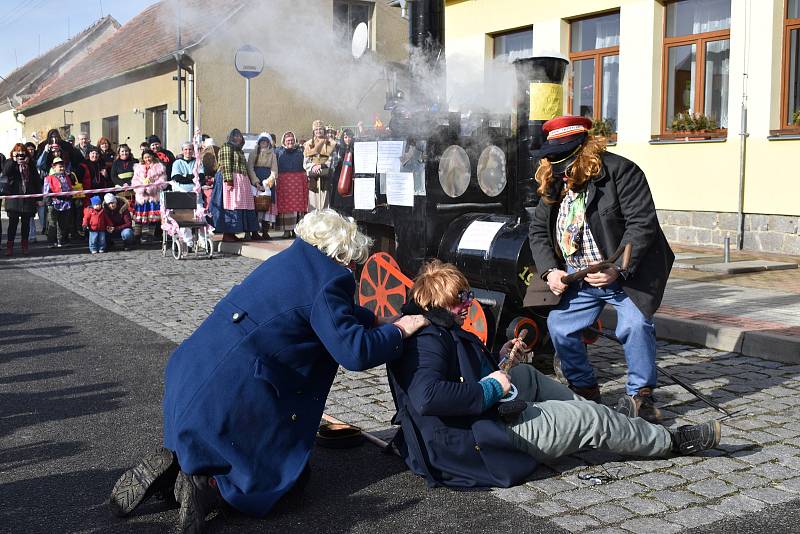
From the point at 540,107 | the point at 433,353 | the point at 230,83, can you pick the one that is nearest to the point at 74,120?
the point at 230,83

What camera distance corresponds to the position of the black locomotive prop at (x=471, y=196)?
246 inches

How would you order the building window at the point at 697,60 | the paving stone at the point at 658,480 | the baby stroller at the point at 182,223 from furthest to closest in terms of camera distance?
1. the baby stroller at the point at 182,223
2. the building window at the point at 697,60
3. the paving stone at the point at 658,480

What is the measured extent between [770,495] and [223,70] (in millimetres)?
22340

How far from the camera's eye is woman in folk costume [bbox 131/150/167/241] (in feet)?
51.8

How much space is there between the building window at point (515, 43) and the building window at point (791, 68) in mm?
4993

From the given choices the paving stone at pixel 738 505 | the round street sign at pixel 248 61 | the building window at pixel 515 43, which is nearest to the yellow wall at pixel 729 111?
the building window at pixel 515 43

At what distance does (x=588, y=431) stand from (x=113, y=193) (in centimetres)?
1314

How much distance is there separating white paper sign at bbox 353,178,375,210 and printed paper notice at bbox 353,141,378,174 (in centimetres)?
8

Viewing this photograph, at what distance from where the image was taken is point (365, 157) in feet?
24.9

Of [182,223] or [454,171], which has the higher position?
[454,171]

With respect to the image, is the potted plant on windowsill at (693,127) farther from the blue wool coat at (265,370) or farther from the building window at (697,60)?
the blue wool coat at (265,370)

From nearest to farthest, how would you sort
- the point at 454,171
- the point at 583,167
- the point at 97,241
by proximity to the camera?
the point at 583,167 → the point at 454,171 → the point at 97,241

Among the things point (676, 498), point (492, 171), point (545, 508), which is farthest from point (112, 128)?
point (676, 498)

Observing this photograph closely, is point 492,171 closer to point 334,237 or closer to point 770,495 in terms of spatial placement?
point 334,237
